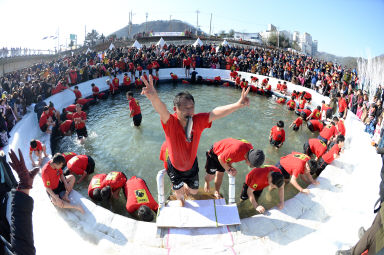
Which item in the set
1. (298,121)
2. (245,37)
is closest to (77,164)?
(298,121)

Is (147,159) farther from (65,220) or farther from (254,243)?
(254,243)

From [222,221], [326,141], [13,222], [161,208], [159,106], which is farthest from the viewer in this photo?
[326,141]

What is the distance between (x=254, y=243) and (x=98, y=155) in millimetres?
5433

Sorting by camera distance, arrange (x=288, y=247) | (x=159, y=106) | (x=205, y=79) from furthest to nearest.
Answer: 1. (x=205, y=79)
2. (x=288, y=247)
3. (x=159, y=106)

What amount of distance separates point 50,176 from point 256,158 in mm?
3469

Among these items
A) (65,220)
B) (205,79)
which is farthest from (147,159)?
(205,79)

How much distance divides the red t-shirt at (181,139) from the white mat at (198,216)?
2.27 feet

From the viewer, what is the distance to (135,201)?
4.15m

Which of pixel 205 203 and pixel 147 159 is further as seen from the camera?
pixel 147 159

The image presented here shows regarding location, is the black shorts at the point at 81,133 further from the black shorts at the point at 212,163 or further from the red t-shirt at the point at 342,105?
the red t-shirt at the point at 342,105

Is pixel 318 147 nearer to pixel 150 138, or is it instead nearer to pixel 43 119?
pixel 150 138

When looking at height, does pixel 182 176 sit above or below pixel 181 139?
below

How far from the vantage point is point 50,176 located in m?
4.07

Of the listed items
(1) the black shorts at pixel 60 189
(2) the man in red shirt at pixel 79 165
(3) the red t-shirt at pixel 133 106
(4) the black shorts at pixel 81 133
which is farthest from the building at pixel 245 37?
(1) the black shorts at pixel 60 189
